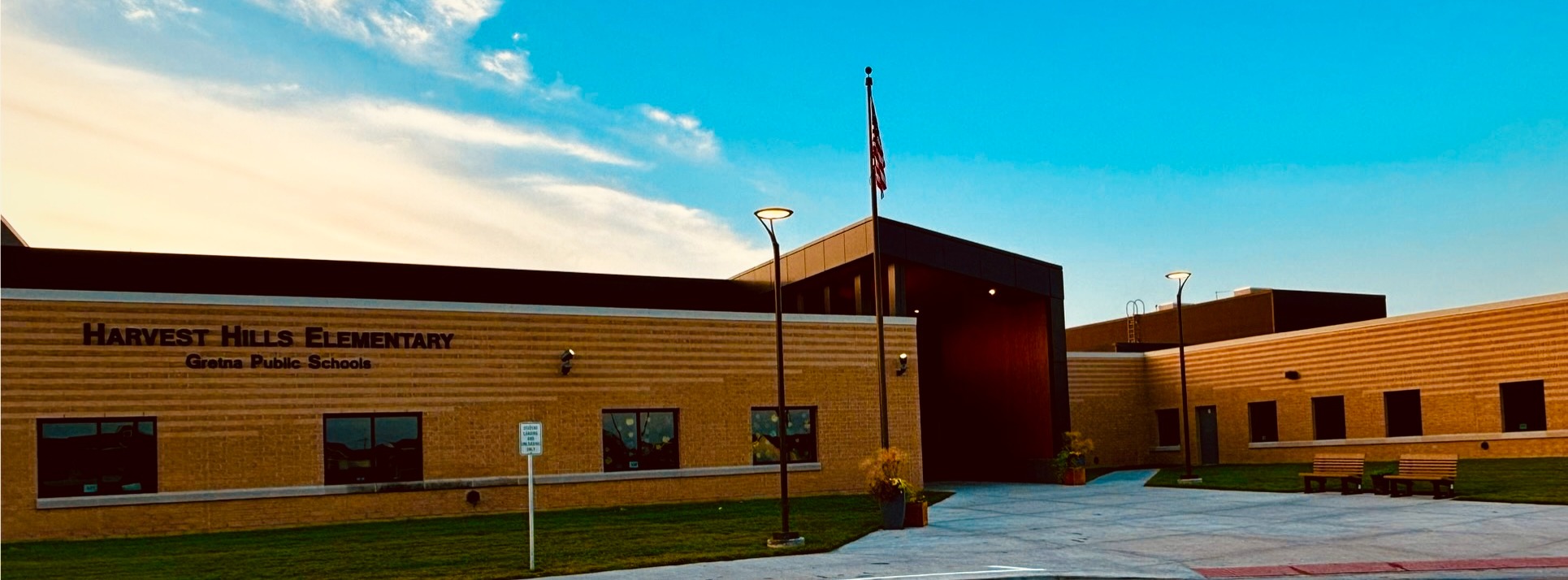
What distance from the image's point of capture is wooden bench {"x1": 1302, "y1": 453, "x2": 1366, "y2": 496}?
24953 mm

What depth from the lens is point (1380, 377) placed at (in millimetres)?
35375

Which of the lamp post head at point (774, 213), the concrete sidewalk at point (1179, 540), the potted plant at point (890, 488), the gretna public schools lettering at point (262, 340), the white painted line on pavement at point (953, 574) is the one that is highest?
the lamp post head at point (774, 213)

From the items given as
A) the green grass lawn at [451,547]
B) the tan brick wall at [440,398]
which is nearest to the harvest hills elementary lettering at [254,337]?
the tan brick wall at [440,398]

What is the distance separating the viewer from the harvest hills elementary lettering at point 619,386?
864 inches

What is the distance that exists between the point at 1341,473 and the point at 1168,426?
18127mm

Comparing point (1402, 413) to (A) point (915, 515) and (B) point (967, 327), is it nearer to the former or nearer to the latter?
(B) point (967, 327)

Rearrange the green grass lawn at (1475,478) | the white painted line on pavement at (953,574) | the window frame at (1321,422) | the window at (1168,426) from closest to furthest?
the white painted line on pavement at (953,574) < the green grass lawn at (1475,478) < the window frame at (1321,422) < the window at (1168,426)

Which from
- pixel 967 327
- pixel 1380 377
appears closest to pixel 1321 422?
pixel 1380 377

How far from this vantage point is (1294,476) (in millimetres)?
30141

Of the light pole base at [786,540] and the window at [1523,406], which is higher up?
the window at [1523,406]

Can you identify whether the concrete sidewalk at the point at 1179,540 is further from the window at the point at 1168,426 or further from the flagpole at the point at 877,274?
the window at the point at 1168,426

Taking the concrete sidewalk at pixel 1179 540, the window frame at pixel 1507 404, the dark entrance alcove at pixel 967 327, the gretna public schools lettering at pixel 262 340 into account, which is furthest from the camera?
the dark entrance alcove at pixel 967 327

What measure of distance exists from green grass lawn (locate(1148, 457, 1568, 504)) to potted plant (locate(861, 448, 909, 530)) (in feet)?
34.4

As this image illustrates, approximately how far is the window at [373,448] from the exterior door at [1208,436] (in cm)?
2870
